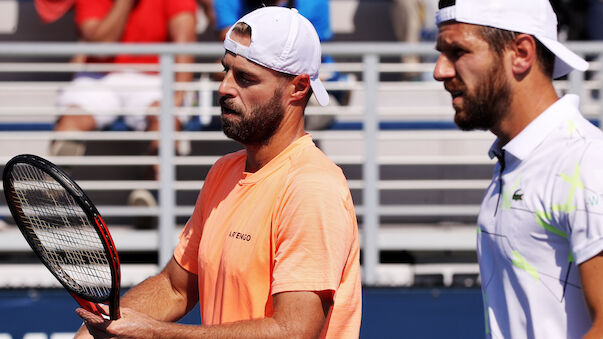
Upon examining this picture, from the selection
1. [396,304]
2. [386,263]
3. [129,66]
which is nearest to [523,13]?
[396,304]

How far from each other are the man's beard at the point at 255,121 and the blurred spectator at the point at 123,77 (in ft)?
9.08

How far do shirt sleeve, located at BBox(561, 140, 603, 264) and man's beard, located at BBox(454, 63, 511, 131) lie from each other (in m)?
0.27

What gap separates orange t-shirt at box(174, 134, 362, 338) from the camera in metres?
2.29

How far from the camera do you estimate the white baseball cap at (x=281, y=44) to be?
2.50m

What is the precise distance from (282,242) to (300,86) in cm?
48

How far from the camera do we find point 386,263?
6.27 meters

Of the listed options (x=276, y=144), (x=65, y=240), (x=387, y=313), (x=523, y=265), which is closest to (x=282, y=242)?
(x=276, y=144)

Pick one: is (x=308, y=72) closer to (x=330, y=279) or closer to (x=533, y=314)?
(x=330, y=279)

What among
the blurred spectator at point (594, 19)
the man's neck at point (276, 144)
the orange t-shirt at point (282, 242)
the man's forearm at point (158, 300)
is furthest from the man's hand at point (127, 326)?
the blurred spectator at point (594, 19)

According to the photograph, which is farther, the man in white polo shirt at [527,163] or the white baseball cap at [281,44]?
the white baseball cap at [281,44]

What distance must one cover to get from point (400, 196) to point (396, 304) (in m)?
1.23

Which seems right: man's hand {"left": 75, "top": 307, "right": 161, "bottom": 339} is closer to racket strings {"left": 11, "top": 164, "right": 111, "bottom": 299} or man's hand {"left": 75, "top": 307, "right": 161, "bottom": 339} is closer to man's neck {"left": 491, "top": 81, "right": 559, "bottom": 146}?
racket strings {"left": 11, "top": 164, "right": 111, "bottom": 299}

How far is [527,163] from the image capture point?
86.7 inches

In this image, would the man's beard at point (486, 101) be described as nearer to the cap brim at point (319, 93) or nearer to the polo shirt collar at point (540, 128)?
the polo shirt collar at point (540, 128)
